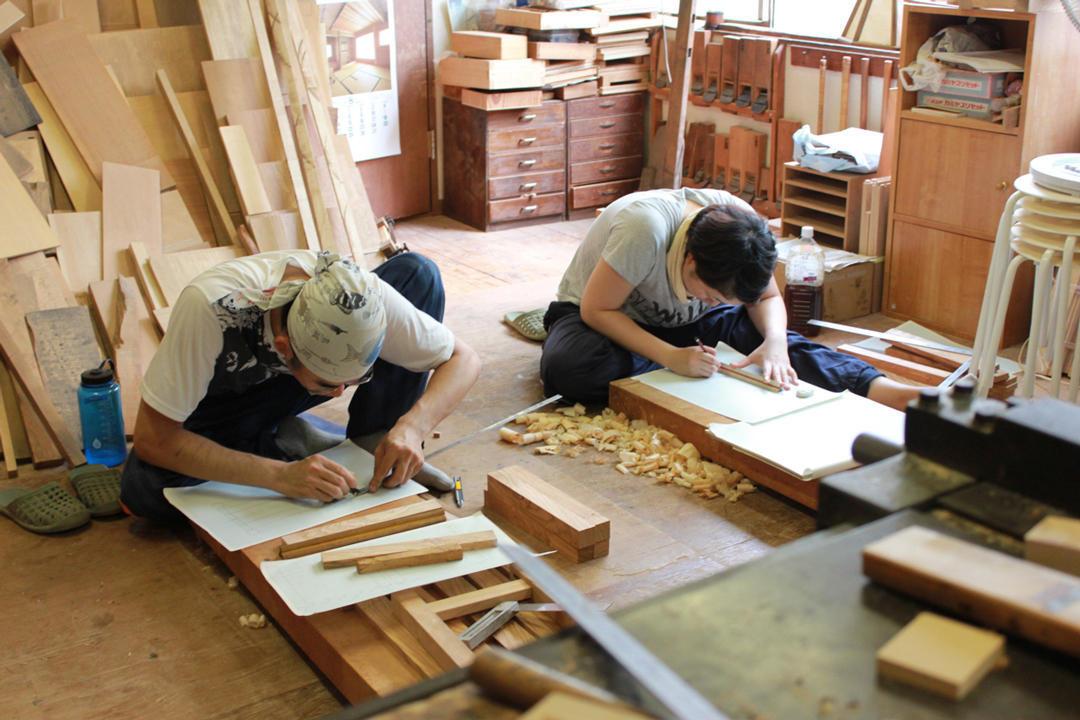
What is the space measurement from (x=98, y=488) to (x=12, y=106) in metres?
1.55

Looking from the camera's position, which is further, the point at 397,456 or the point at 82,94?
the point at 82,94

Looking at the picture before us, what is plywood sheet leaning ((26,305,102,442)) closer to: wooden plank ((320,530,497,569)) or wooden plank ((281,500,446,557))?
wooden plank ((281,500,446,557))

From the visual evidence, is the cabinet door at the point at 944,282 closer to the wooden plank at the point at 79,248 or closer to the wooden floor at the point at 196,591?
the wooden floor at the point at 196,591

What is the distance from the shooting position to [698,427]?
10.9 ft

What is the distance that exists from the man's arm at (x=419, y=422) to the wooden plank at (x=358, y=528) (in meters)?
0.12

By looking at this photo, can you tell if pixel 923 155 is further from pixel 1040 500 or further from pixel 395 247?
pixel 1040 500

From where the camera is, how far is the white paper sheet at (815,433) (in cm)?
300

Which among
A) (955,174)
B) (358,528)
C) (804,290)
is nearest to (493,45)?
(804,290)

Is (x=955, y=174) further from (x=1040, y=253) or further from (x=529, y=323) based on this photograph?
(x=529, y=323)

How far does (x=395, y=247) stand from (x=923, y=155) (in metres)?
2.24

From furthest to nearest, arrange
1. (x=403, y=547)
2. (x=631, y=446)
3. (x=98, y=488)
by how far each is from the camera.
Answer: (x=631, y=446) < (x=98, y=488) < (x=403, y=547)

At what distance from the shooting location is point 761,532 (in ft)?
9.77

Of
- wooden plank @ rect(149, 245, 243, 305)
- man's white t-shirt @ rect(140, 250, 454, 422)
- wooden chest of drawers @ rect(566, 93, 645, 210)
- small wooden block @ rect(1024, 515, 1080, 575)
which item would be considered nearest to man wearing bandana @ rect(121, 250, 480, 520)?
man's white t-shirt @ rect(140, 250, 454, 422)

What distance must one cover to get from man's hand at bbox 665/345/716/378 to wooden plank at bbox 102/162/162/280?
1.87m
